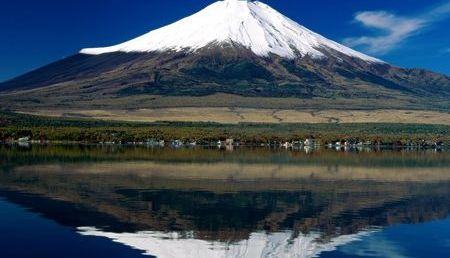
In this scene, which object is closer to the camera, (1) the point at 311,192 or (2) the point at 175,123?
(1) the point at 311,192

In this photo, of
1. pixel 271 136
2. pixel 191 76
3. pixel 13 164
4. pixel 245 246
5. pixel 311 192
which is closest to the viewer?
pixel 245 246

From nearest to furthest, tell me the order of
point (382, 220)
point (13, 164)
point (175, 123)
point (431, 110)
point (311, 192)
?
1. point (382, 220)
2. point (311, 192)
3. point (13, 164)
4. point (175, 123)
5. point (431, 110)

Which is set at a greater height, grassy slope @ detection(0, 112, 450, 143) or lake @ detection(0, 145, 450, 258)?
grassy slope @ detection(0, 112, 450, 143)

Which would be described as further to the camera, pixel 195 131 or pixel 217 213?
pixel 195 131

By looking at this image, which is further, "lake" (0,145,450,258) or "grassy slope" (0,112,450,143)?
"grassy slope" (0,112,450,143)

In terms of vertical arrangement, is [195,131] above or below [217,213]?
above

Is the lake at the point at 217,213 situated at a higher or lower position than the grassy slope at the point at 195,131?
lower

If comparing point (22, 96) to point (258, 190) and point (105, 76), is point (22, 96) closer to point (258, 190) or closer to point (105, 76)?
point (105, 76)

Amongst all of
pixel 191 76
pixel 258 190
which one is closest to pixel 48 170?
pixel 258 190
